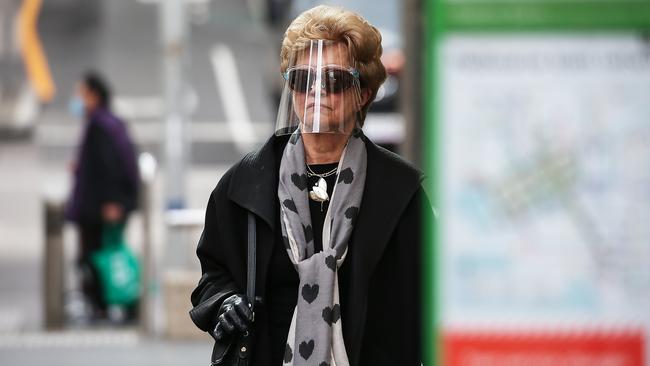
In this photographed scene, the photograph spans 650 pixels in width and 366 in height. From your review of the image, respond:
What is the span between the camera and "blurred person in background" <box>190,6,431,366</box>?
3529 millimetres

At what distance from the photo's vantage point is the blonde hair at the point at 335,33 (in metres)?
3.60

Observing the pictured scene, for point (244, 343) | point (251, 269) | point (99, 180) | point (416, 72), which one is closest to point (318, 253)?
→ point (251, 269)

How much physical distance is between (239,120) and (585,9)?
20.9 m

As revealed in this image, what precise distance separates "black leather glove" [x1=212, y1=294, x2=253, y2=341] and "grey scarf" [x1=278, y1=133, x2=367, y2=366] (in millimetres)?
120

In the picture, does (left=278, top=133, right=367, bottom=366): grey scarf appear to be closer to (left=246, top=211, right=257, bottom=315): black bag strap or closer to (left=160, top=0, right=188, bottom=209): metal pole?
(left=246, top=211, right=257, bottom=315): black bag strap

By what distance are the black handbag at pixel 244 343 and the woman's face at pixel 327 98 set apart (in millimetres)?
303

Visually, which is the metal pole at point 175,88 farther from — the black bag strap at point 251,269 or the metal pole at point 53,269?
the black bag strap at point 251,269

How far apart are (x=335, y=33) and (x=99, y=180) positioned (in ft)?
22.9

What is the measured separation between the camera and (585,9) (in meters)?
1.95

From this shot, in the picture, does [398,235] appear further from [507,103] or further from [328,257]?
[507,103]

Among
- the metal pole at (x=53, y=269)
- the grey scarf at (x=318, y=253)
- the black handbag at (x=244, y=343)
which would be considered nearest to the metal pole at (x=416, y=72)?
the grey scarf at (x=318, y=253)

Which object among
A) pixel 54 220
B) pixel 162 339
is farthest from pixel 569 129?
pixel 54 220

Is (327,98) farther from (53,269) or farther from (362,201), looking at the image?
(53,269)

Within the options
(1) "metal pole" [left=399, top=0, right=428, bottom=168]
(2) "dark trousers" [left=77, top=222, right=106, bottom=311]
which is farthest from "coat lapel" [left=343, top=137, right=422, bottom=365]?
(2) "dark trousers" [left=77, top=222, right=106, bottom=311]
